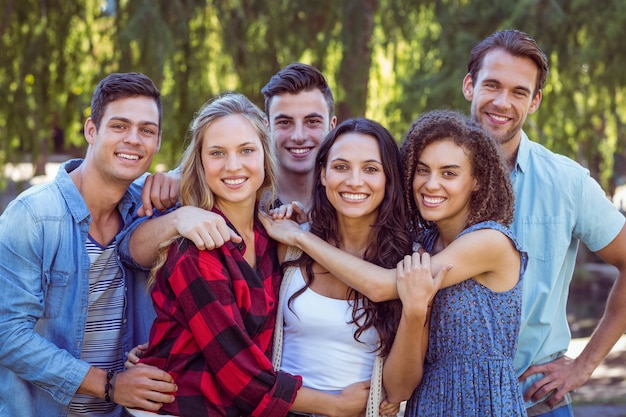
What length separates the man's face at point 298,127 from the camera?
3.62 metres

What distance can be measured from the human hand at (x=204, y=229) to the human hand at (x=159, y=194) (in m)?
0.29

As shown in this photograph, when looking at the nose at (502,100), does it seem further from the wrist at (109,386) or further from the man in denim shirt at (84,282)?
the wrist at (109,386)

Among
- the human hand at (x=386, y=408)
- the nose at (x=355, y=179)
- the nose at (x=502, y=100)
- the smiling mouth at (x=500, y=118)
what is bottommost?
the human hand at (x=386, y=408)

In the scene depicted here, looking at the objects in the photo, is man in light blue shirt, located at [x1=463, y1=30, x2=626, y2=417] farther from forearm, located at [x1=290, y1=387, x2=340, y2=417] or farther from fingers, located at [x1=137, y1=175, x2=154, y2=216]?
fingers, located at [x1=137, y1=175, x2=154, y2=216]

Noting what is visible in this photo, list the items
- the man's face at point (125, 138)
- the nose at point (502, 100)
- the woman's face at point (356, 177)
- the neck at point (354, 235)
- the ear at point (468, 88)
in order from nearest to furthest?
the woman's face at point (356, 177)
the neck at point (354, 235)
the man's face at point (125, 138)
the nose at point (502, 100)
the ear at point (468, 88)

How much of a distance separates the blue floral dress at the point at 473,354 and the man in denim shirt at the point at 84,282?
927mm

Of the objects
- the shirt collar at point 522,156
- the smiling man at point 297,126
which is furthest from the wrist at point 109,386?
the shirt collar at point 522,156

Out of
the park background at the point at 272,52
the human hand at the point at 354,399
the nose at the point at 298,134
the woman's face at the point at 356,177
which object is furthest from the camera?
the park background at the point at 272,52

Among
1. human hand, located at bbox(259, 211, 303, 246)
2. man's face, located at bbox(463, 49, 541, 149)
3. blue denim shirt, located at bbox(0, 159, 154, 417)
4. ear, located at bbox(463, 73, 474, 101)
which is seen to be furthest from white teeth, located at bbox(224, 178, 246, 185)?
ear, located at bbox(463, 73, 474, 101)

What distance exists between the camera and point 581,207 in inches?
117

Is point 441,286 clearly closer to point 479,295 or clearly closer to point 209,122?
point 479,295

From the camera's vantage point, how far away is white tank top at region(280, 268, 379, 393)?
2658mm

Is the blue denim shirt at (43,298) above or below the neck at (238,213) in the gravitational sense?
below

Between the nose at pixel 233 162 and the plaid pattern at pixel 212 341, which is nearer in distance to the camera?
the plaid pattern at pixel 212 341
